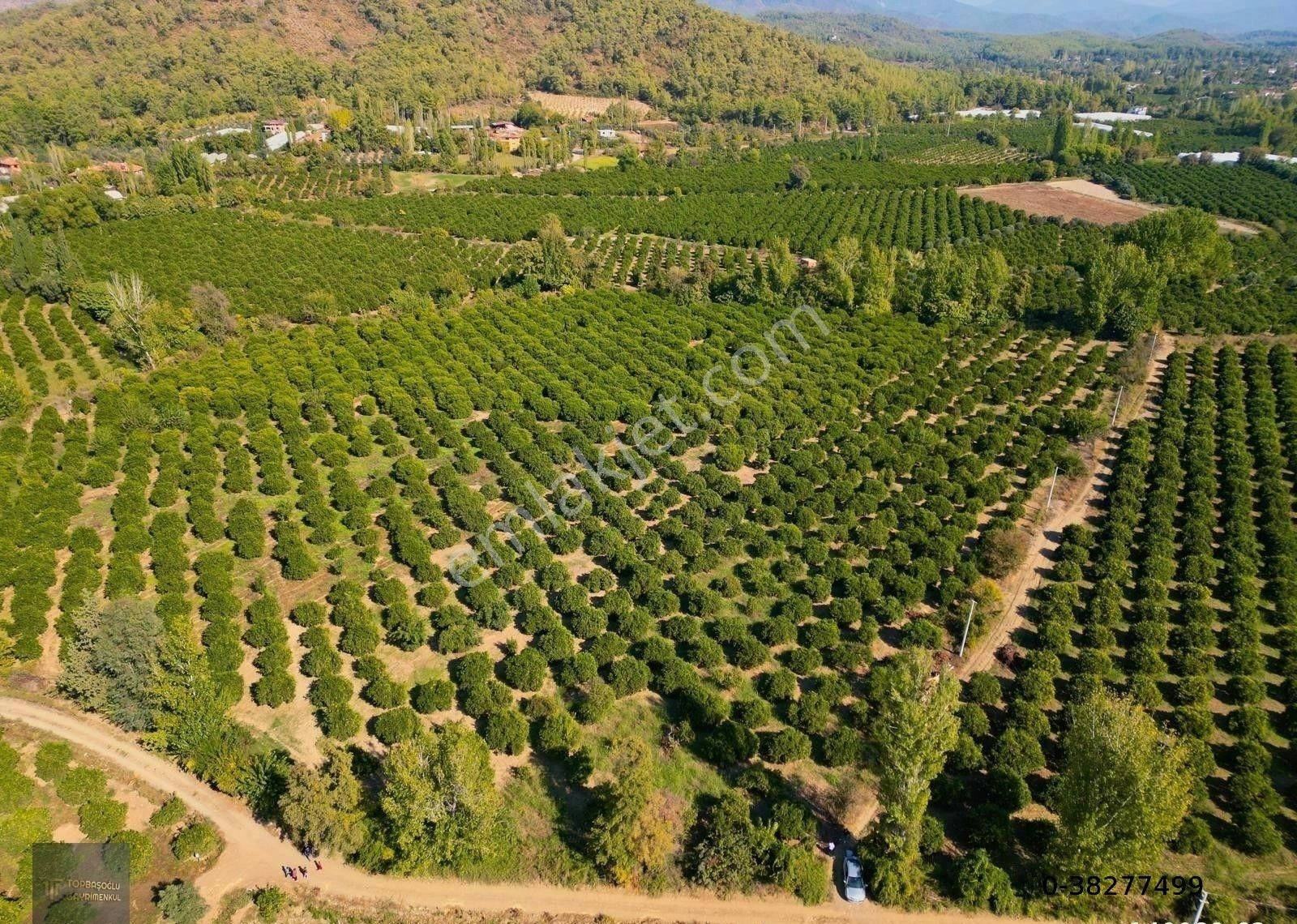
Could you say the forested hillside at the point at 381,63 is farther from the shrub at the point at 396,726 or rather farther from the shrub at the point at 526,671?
the shrub at the point at 526,671

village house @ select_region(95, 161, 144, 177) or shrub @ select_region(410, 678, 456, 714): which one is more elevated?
village house @ select_region(95, 161, 144, 177)

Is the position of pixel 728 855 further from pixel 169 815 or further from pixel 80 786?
pixel 80 786

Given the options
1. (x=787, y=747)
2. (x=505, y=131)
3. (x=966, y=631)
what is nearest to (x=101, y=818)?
(x=787, y=747)

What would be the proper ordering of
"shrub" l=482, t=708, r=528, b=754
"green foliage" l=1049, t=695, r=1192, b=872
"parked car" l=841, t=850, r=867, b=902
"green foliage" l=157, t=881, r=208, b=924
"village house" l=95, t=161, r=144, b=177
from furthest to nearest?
"village house" l=95, t=161, r=144, b=177
"shrub" l=482, t=708, r=528, b=754
"parked car" l=841, t=850, r=867, b=902
"green foliage" l=157, t=881, r=208, b=924
"green foliage" l=1049, t=695, r=1192, b=872

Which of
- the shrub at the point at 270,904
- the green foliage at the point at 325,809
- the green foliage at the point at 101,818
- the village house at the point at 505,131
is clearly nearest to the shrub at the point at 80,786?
the green foliage at the point at 101,818

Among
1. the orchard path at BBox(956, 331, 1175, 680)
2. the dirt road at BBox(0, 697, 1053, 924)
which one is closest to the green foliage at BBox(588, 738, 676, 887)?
the dirt road at BBox(0, 697, 1053, 924)

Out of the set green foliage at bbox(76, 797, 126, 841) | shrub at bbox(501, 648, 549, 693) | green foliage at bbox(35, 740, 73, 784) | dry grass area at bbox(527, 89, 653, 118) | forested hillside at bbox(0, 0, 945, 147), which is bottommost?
green foliage at bbox(76, 797, 126, 841)

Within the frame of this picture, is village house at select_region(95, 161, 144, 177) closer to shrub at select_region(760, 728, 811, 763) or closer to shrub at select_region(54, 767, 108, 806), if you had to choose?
shrub at select_region(54, 767, 108, 806)

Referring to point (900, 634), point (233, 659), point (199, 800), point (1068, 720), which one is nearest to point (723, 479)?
point (900, 634)
